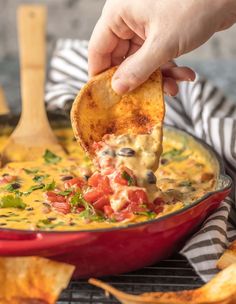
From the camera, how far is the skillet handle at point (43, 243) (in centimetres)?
262

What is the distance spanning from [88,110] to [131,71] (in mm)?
260

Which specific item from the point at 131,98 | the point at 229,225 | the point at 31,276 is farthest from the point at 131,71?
the point at 31,276

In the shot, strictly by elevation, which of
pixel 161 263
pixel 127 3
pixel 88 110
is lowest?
pixel 161 263

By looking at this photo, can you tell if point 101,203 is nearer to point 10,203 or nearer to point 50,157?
point 10,203

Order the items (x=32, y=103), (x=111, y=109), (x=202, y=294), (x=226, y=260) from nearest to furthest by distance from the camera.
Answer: (x=202, y=294)
(x=226, y=260)
(x=111, y=109)
(x=32, y=103)

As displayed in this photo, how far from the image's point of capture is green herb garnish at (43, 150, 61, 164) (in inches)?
148

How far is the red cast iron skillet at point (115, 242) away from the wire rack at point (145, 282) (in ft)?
0.12

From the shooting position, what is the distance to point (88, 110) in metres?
3.28

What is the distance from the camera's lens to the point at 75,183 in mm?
3262

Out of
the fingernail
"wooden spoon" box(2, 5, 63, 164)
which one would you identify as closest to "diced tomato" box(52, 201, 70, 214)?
the fingernail

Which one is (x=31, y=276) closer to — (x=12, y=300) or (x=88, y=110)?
(x=12, y=300)

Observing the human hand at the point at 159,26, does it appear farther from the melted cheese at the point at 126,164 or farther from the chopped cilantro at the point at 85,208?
the chopped cilantro at the point at 85,208

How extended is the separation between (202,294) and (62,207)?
754 millimetres

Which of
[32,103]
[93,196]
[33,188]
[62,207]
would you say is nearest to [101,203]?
[93,196]
